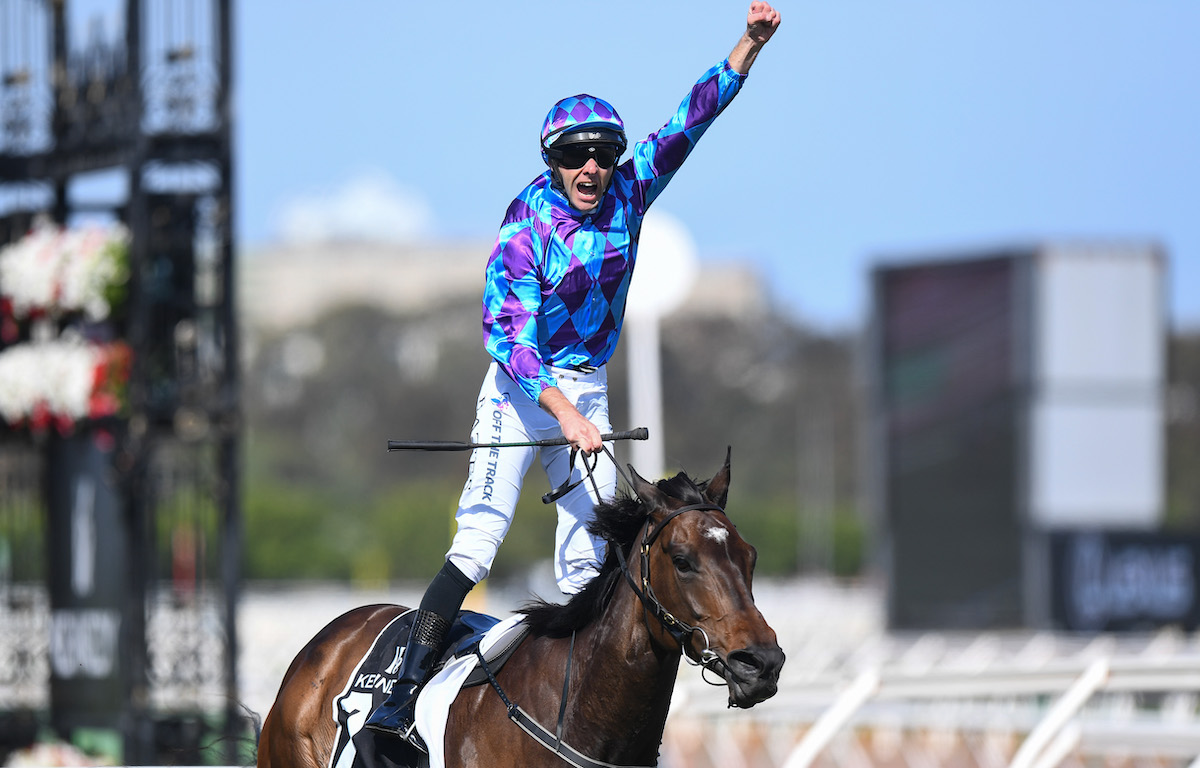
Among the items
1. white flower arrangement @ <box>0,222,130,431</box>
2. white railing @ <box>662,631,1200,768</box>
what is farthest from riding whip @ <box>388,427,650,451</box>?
white flower arrangement @ <box>0,222,130,431</box>

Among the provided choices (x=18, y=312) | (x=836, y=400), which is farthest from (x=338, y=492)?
(x=18, y=312)

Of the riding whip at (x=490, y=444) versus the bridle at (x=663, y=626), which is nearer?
the bridle at (x=663, y=626)

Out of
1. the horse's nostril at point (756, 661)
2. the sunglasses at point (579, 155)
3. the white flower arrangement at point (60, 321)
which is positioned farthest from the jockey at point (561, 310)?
the white flower arrangement at point (60, 321)

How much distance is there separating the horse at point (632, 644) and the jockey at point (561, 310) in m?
0.19

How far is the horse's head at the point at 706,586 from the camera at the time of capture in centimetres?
337

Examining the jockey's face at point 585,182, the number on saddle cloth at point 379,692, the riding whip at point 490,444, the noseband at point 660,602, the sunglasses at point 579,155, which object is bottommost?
the number on saddle cloth at point 379,692

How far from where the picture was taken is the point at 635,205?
4.28m

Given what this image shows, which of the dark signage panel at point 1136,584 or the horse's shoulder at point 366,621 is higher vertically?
the horse's shoulder at point 366,621

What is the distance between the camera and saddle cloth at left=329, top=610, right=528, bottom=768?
408cm

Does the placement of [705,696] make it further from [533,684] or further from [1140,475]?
[1140,475]

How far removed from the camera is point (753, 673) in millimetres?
3352

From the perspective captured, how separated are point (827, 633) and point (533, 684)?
1392 centimetres

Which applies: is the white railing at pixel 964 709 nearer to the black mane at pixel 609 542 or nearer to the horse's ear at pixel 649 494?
the black mane at pixel 609 542

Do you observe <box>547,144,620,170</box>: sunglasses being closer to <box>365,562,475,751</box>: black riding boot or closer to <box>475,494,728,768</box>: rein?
<box>475,494,728,768</box>: rein
